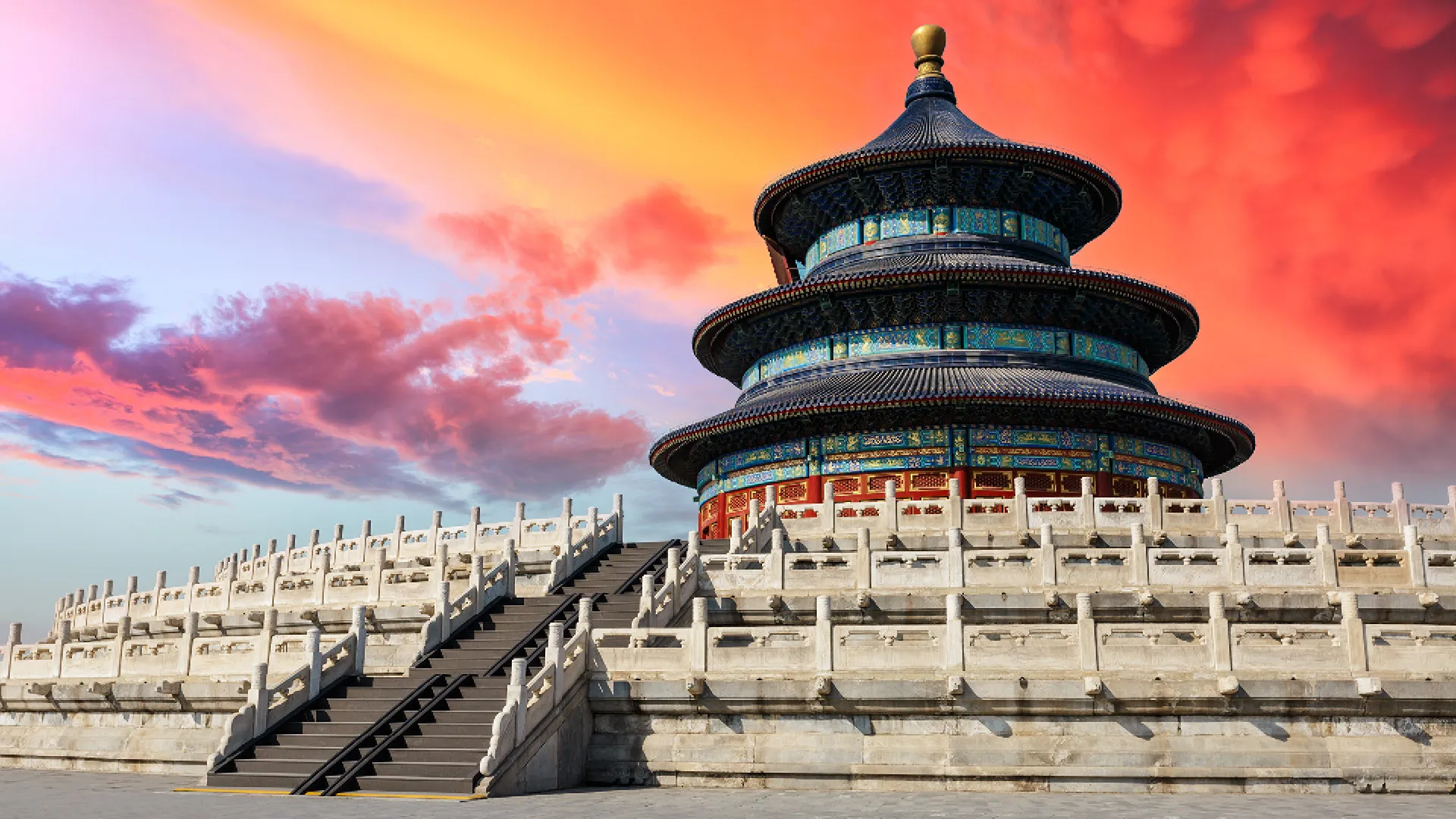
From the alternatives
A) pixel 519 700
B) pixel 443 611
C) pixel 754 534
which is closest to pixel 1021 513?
pixel 754 534

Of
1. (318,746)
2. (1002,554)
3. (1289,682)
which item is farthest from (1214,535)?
(318,746)

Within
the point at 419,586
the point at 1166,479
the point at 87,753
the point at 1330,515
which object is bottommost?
the point at 87,753

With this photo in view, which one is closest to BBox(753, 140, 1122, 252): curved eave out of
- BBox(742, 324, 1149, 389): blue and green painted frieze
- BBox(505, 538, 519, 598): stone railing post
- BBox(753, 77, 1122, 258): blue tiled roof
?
BBox(753, 77, 1122, 258): blue tiled roof

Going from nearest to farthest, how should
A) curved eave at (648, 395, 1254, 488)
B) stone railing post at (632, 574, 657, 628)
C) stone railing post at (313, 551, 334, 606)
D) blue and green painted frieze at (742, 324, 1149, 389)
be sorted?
1. stone railing post at (632, 574, 657, 628)
2. stone railing post at (313, 551, 334, 606)
3. curved eave at (648, 395, 1254, 488)
4. blue and green painted frieze at (742, 324, 1149, 389)

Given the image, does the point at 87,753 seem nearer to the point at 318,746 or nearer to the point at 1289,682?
the point at 318,746

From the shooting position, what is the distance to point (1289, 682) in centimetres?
1730

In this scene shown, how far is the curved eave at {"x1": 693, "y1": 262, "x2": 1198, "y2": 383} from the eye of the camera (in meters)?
41.4

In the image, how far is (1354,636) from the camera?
17.6 meters

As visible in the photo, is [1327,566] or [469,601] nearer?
[1327,566]

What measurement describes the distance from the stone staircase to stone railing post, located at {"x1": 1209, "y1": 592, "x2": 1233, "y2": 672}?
1025 cm

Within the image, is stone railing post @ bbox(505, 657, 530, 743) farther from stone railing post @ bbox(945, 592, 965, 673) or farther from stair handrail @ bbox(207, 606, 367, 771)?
stone railing post @ bbox(945, 592, 965, 673)

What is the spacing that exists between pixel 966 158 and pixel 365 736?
3439 cm

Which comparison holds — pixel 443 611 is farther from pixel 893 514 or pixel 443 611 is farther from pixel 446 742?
pixel 893 514

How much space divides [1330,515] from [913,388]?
14020 millimetres
